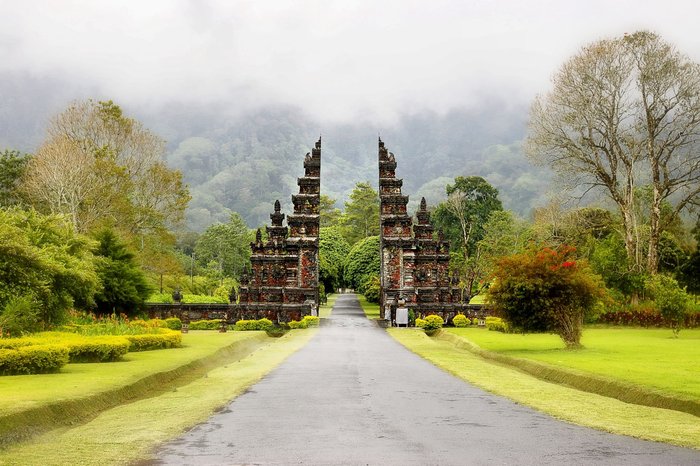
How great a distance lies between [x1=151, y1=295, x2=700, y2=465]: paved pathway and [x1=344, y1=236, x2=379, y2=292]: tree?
63.1 metres

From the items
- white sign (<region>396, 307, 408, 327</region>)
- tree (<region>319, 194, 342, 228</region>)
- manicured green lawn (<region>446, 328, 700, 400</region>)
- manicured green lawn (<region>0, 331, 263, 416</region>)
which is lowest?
manicured green lawn (<region>0, 331, 263, 416</region>)

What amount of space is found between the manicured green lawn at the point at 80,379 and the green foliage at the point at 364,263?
55.6 m

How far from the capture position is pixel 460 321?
169 feet

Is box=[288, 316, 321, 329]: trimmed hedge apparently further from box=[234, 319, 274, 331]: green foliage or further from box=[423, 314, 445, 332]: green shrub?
box=[423, 314, 445, 332]: green shrub

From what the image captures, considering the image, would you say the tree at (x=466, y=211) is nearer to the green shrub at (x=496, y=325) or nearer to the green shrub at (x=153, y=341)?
the green shrub at (x=496, y=325)

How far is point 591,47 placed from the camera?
2039 inches

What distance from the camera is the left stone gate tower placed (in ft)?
179

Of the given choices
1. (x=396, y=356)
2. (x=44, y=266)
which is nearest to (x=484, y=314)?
(x=396, y=356)

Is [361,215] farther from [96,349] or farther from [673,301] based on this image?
[96,349]

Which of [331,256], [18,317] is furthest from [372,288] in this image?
[18,317]

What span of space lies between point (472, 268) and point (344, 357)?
5494 centimetres

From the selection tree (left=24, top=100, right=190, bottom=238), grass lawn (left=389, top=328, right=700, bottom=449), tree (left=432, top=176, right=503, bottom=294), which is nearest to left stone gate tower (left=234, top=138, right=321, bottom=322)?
tree (left=24, top=100, right=190, bottom=238)

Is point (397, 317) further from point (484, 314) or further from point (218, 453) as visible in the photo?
point (218, 453)

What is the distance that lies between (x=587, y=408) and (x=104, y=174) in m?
53.1
